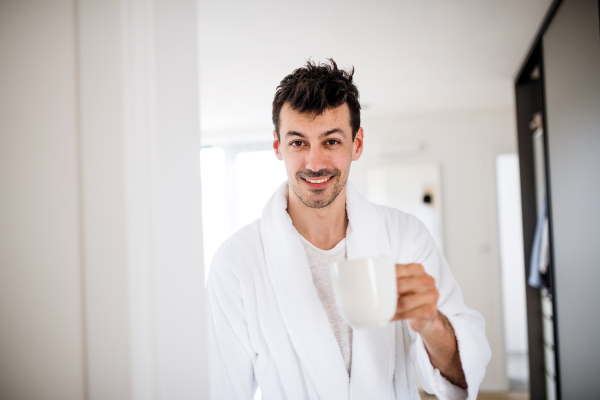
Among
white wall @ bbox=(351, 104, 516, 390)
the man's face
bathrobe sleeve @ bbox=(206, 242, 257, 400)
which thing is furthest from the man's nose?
white wall @ bbox=(351, 104, 516, 390)

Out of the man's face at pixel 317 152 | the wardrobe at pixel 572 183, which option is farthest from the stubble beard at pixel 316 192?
the wardrobe at pixel 572 183

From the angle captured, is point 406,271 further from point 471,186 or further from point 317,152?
point 471,186

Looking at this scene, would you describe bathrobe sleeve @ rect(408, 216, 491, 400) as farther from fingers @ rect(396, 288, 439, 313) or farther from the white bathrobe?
fingers @ rect(396, 288, 439, 313)

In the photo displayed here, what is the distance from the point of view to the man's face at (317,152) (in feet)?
4.00

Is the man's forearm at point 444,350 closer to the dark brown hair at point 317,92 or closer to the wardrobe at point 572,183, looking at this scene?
the dark brown hair at point 317,92

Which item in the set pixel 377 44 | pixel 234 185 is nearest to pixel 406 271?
pixel 377 44

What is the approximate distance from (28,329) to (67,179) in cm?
18

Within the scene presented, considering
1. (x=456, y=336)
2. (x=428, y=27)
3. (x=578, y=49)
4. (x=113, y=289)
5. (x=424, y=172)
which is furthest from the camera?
(x=424, y=172)

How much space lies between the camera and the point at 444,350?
0.89 m

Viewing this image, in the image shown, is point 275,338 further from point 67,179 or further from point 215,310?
point 67,179

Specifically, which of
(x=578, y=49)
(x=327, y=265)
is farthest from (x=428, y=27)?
(x=327, y=265)

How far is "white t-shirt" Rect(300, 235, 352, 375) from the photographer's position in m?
1.13

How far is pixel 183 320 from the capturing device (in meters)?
0.46

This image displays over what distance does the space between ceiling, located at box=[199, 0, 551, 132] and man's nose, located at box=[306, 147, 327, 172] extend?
1.05m
